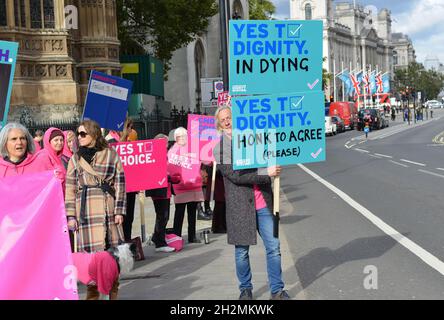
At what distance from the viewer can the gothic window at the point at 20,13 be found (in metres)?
23.0

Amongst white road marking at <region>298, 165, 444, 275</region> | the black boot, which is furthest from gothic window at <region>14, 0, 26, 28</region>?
white road marking at <region>298, 165, 444, 275</region>

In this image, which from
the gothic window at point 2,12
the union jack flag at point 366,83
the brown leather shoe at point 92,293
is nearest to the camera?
the brown leather shoe at point 92,293

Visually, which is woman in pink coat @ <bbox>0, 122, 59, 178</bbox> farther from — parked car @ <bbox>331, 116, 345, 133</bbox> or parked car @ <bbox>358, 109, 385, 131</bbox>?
parked car @ <bbox>358, 109, 385, 131</bbox>

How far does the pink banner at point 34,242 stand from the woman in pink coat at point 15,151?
44.1 inches

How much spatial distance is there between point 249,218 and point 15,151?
7.07 ft

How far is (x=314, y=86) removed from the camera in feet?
26.8

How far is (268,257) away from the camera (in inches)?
293

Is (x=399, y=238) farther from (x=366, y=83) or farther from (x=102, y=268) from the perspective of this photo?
(x=366, y=83)

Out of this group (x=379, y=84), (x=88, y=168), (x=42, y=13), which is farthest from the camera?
(x=379, y=84)

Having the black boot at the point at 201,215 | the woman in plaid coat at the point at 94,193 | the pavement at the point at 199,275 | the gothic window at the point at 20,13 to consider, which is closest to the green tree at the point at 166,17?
the gothic window at the point at 20,13

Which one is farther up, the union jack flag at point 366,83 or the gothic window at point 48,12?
the gothic window at point 48,12

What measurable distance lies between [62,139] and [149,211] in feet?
24.9

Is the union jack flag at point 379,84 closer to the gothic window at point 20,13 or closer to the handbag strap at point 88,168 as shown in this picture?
the gothic window at point 20,13

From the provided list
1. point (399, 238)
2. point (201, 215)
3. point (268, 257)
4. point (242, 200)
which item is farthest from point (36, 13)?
point (268, 257)
